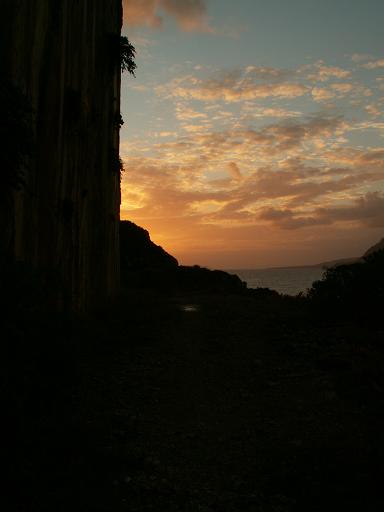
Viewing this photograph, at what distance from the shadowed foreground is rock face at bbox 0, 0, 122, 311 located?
42.0 inches

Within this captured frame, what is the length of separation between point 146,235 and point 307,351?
22.8m

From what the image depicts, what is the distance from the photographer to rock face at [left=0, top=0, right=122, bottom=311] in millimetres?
6660

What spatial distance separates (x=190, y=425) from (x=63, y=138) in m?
5.83

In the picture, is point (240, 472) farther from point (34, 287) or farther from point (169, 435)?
point (34, 287)

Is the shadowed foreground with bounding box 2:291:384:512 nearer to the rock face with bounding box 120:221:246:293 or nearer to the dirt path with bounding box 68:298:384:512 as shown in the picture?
the dirt path with bounding box 68:298:384:512

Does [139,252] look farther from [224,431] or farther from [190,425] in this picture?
[224,431]

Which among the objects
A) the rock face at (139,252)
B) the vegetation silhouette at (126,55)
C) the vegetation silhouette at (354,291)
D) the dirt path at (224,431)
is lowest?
the dirt path at (224,431)

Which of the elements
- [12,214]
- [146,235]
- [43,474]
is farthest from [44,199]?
[146,235]

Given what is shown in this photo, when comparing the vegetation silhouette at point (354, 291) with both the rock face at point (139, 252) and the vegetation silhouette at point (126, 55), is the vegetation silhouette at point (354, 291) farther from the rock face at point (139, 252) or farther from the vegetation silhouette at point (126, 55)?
the rock face at point (139, 252)

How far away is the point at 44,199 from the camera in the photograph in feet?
26.4

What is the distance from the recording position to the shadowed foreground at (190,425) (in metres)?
3.93

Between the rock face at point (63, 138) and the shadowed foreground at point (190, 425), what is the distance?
3.50 feet

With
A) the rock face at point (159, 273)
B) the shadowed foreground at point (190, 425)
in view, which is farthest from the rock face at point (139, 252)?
the shadowed foreground at point (190, 425)

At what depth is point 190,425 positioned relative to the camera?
5625 millimetres
